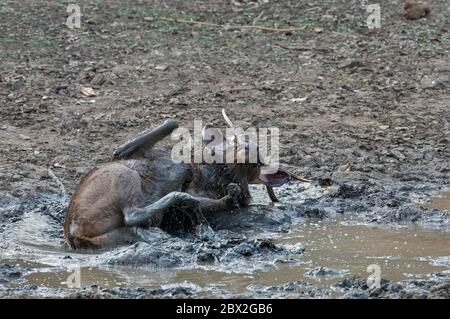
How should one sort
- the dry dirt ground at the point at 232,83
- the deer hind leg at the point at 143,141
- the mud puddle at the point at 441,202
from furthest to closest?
the dry dirt ground at the point at 232,83 → the mud puddle at the point at 441,202 → the deer hind leg at the point at 143,141

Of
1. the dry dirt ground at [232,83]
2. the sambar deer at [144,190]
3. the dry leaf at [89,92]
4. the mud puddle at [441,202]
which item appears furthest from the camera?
the dry leaf at [89,92]

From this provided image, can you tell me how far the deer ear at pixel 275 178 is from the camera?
26.8 ft

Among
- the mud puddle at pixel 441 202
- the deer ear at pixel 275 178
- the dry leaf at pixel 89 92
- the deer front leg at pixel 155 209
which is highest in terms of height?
the dry leaf at pixel 89 92

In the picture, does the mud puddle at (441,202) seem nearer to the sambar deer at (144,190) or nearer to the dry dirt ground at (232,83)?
the dry dirt ground at (232,83)

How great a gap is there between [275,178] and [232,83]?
11.2 feet

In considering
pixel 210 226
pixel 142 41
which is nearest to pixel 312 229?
pixel 210 226

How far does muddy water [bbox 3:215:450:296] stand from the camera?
22.7 feet

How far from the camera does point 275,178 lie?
26.9ft

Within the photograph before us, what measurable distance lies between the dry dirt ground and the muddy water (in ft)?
3.58

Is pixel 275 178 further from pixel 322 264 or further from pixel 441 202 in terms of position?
pixel 441 202

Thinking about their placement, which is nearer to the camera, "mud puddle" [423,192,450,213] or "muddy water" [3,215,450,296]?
"muddy water" [3,215,450,296]

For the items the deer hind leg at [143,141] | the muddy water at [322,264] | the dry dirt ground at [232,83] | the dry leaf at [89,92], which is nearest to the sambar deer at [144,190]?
the deer hind leg at [143,141]

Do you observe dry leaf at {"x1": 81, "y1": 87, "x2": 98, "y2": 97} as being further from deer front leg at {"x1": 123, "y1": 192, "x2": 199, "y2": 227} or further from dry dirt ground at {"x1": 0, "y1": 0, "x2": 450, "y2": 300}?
deer front leg at {"x1": 123, "y1": 192, "x2": 199, "y2": 227}

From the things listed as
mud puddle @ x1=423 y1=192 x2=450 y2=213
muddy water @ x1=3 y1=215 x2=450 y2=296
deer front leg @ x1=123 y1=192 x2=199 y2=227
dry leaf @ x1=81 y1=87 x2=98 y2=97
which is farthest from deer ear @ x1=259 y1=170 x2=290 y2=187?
dry leaf @ x1=81 y1=87 x2=98 y2=97
